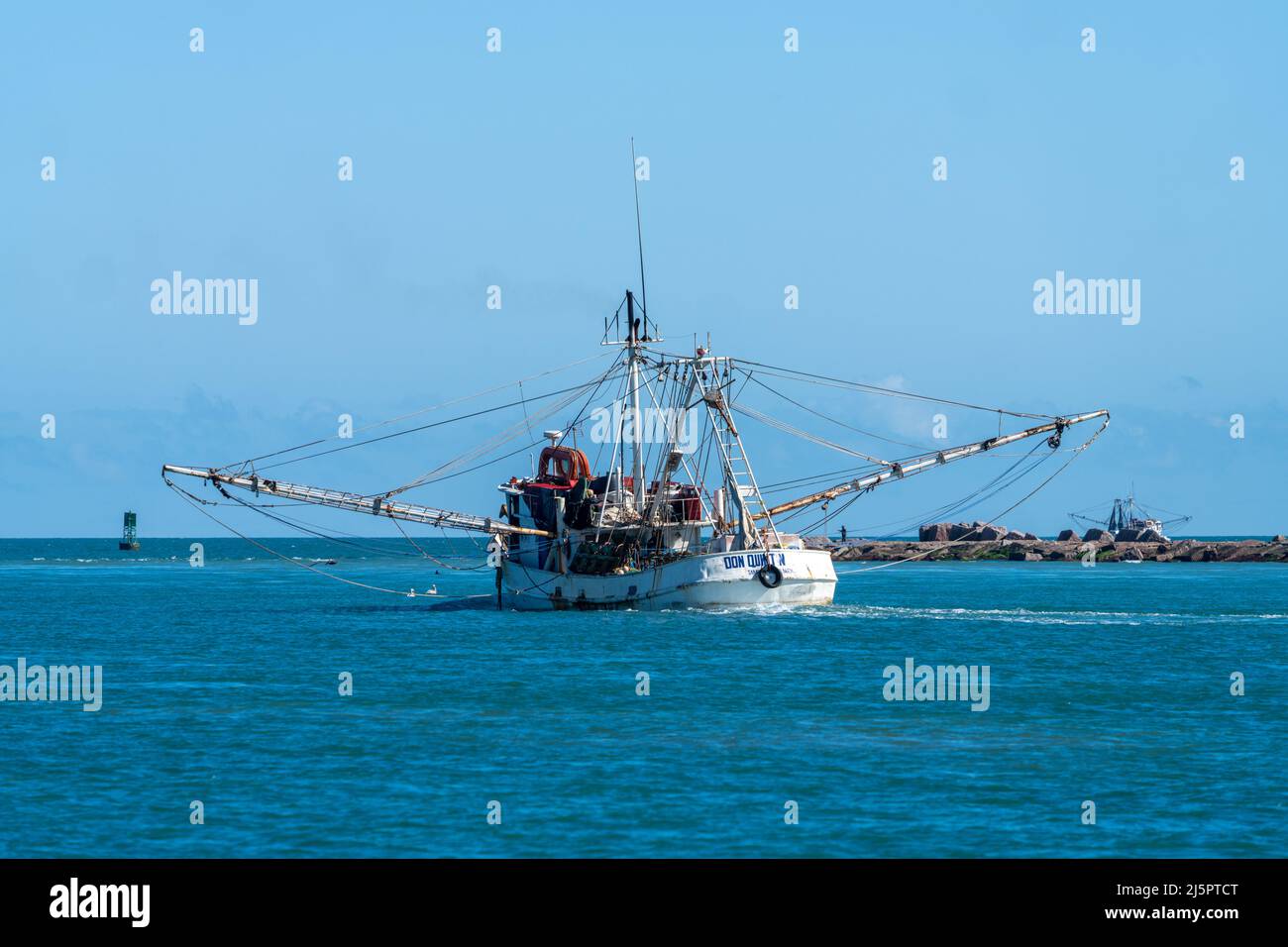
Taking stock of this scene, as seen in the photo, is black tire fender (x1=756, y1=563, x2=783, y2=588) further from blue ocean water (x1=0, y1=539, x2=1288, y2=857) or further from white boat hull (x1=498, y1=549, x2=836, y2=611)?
blue ocean water (x1=0, y1=539, x2=1288, y2=857)

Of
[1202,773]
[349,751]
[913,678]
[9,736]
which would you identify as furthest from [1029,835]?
[9,736]

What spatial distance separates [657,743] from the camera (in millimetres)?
35625

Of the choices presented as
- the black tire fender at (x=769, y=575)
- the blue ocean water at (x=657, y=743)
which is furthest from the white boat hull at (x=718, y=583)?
the blue ocean water at (x=657, y=743)

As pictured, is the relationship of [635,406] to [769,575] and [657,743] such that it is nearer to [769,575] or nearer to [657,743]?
[769,575]

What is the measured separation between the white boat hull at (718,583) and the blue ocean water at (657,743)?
53.2 inches

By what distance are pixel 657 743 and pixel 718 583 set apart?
35159 millimetres

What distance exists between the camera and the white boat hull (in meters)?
69.9

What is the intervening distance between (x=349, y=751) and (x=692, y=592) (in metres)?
38.6

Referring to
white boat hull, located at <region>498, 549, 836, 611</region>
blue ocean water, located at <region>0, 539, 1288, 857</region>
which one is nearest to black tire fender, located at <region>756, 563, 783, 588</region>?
white boat hull, located at <region>498, 549, 836, 611</region>

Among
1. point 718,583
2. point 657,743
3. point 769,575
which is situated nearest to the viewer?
point 657,743

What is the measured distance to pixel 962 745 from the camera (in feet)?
115

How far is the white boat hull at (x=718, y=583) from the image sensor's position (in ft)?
229

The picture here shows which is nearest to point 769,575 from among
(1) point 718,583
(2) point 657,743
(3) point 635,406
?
(1) point 718,583
